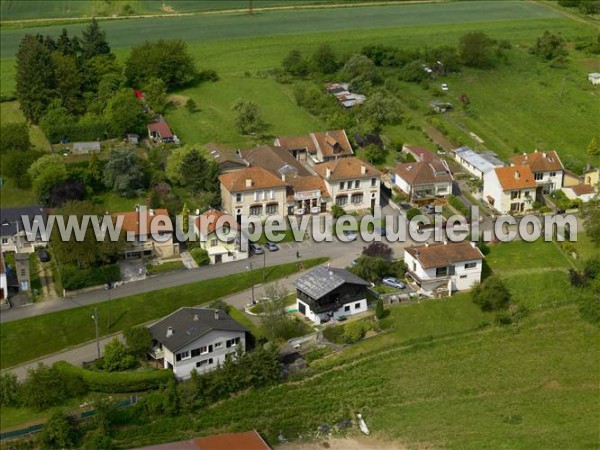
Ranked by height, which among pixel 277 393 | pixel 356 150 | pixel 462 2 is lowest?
pixel 277 393

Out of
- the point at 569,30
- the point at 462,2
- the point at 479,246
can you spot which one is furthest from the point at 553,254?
the point at 462,2

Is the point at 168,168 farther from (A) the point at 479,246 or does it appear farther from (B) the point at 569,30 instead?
(B) the point at 569,30

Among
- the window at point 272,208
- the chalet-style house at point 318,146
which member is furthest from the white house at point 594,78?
the window at point 272,208

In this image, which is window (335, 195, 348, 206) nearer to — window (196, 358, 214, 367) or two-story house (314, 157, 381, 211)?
two-story house (314, 157, 381, 211)

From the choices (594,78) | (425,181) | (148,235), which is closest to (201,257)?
(148,235)

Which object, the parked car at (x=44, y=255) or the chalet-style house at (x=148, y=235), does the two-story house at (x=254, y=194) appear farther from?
the parked car at (x=44, y=255)

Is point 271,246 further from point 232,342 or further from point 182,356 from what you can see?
point 182,356
